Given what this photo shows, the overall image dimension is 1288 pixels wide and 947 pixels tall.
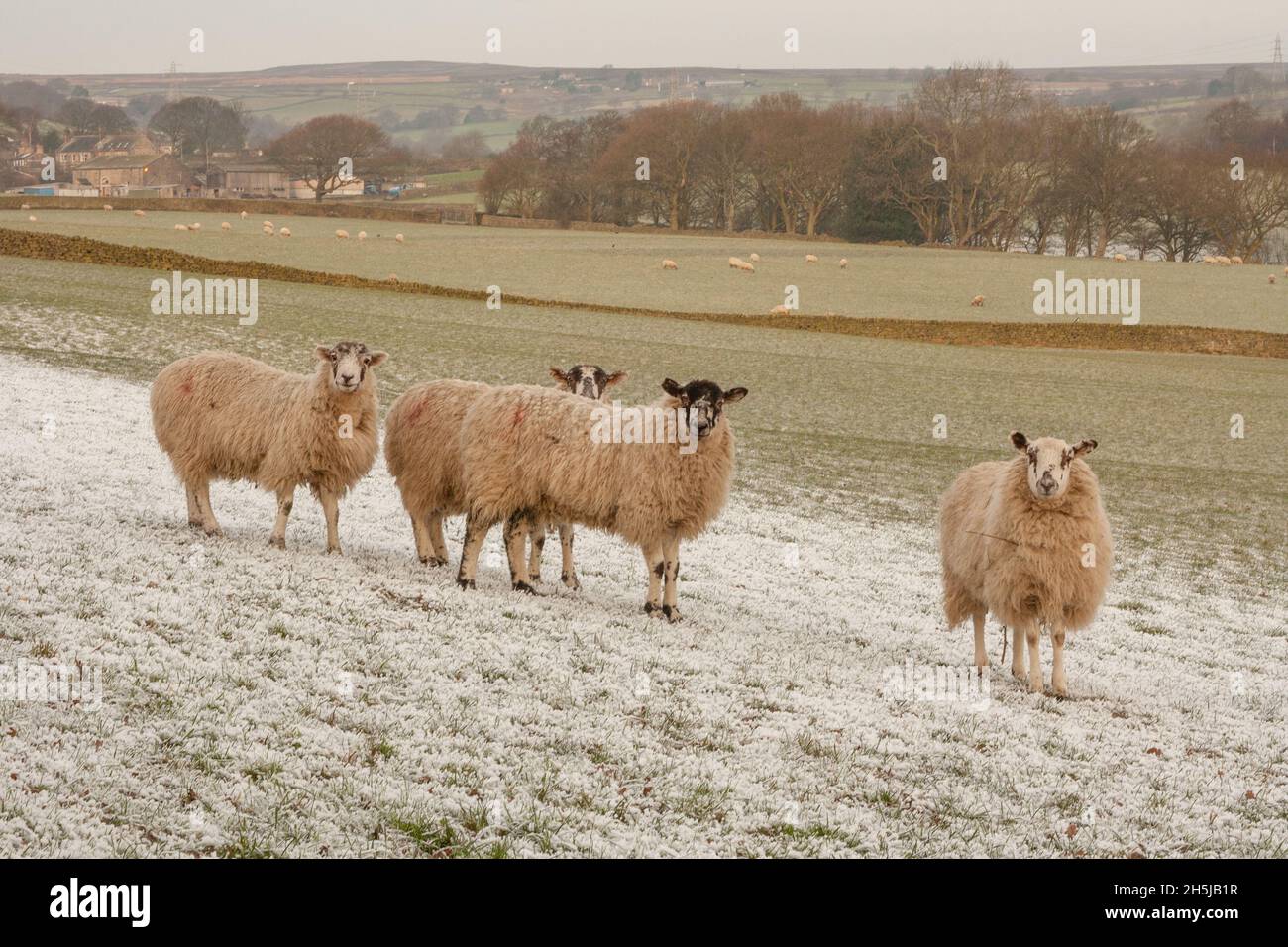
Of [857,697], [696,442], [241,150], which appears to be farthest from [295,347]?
[241,150]

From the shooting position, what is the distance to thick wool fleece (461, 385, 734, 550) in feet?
39.8

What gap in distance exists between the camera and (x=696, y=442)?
485 inches

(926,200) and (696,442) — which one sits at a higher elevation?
(926,200)

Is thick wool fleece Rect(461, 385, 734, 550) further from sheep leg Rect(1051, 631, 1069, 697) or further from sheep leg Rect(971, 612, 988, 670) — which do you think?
sheep leg Rect(1051, 631, 1069, 697)

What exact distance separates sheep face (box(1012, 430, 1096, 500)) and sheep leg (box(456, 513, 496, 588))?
5138 mm

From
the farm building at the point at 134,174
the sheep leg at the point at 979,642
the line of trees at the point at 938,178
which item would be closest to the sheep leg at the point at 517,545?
the sheep leg at the point at 979,642

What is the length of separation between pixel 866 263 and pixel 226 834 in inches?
2780

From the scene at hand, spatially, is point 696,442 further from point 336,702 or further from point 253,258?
point 253,258

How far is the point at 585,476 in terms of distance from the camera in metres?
12.1

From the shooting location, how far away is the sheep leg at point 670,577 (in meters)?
12.2

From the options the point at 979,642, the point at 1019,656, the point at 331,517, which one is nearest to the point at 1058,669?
the point at 1019,656

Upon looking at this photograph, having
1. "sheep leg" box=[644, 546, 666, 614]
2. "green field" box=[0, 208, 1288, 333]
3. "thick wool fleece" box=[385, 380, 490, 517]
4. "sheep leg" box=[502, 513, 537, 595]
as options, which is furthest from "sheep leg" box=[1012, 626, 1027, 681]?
"green field" box=[0, 208, 1288, 333]

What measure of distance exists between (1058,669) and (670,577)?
149 inches

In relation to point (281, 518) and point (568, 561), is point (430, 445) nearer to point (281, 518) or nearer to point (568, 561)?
point (281, 518)
